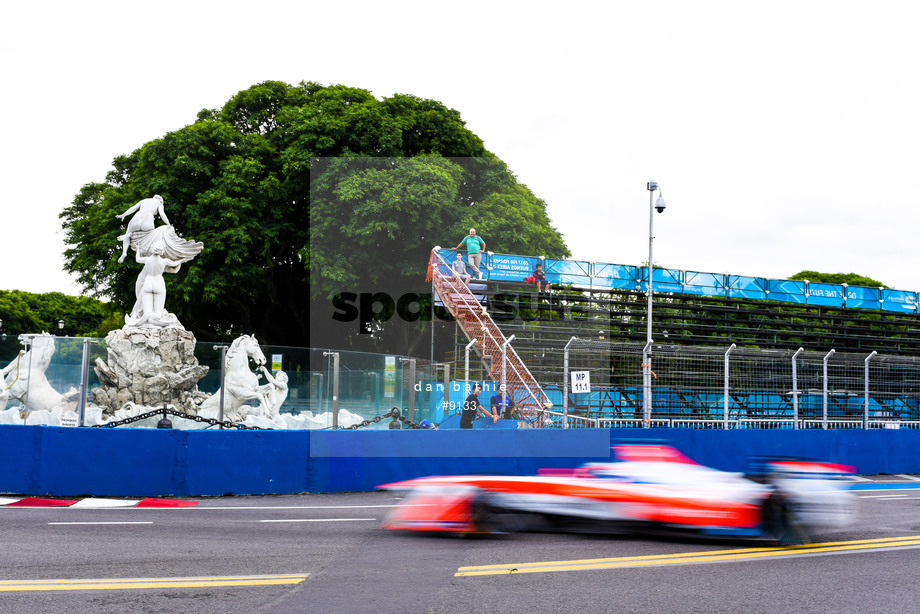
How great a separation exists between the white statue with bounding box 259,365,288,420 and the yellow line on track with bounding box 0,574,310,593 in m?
12.8

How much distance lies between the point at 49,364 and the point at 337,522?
31.1ft

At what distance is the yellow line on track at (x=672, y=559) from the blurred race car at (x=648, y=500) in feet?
0.79

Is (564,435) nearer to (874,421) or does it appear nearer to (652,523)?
(652,523)

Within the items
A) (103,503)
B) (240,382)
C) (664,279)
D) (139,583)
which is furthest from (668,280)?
(139,583)

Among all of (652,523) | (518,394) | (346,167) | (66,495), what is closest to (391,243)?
(346,167)

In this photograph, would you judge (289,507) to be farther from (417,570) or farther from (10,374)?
(10,374)

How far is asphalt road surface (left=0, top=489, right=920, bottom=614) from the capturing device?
19.0 ft

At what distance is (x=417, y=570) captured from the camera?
22.7ft

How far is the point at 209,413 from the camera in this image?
19.0m

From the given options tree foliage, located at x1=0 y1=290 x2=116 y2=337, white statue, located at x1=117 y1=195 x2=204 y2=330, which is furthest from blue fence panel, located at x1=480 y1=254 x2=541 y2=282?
tree foliage, located at x1=0 y1=290 x2=116 y2=337

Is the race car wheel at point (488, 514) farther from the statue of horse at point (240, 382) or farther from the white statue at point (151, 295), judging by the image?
the white statue at point (151, 295)

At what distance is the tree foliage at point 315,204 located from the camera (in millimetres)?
32719

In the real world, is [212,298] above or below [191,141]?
below

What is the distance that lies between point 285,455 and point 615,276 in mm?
20651
